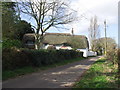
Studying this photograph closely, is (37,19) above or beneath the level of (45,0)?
beneath

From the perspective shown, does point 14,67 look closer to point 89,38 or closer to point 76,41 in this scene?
point 76,41

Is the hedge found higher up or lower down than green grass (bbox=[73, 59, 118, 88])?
higher up

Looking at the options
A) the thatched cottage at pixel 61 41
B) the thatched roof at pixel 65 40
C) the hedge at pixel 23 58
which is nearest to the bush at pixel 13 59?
the hedge at pixel 23 58

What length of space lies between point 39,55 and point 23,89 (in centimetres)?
1075

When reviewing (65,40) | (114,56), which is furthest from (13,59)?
(65,40)

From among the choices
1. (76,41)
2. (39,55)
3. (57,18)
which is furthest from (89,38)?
(39,55)

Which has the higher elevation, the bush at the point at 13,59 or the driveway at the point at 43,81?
the bush at the point at 13,59

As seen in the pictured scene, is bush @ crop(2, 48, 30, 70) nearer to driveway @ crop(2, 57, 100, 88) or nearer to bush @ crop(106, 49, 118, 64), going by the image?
driveway @ crop(2, 57, 100, 88)

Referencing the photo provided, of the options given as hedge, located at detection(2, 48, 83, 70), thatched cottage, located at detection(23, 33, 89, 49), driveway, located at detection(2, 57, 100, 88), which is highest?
thatched cottage, located at detection(23, 33, 89, 49)

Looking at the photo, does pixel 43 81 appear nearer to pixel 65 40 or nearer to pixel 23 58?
pixel 23 58

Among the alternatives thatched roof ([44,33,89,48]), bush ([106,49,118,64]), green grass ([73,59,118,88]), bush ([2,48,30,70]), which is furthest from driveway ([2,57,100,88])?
thatched roof ([44,33,89,48])

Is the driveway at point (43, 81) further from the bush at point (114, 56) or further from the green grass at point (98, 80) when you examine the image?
the bush at point (114, 56)

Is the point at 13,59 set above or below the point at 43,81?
above

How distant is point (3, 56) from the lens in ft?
43.4
